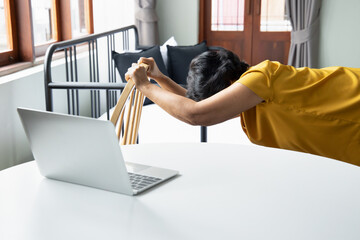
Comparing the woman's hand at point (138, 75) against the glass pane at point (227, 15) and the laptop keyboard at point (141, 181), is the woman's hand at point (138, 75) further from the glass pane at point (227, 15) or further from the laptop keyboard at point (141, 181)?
the glass pane at point (227, 15)

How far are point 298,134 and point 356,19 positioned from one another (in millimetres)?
3227

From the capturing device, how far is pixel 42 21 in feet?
10.5

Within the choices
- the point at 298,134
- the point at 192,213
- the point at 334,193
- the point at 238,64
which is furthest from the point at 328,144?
the point at 192,213

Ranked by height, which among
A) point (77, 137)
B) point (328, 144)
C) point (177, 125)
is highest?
point (77, 137)

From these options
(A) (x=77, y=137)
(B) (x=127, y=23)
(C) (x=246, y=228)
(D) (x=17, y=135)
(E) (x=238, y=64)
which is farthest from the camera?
(B) (x=127, y=23)

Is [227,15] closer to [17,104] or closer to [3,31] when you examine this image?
[3,31]

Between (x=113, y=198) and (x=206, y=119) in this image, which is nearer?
(x=113, y=198)

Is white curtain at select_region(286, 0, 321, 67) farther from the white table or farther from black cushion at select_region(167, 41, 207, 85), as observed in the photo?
the white table

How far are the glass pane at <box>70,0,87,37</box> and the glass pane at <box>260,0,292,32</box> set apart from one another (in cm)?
171

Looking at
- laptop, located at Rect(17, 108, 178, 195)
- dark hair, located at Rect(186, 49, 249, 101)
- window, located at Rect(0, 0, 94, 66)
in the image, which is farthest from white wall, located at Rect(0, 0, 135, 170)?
laptop, located at Rect(17, 108, 178, 195)

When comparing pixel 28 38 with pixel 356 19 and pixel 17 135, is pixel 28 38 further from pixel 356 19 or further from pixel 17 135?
pixel 356 19

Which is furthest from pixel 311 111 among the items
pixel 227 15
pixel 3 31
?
pixel 227 15

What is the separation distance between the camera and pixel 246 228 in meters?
0.84

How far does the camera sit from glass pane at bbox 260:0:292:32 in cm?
449
